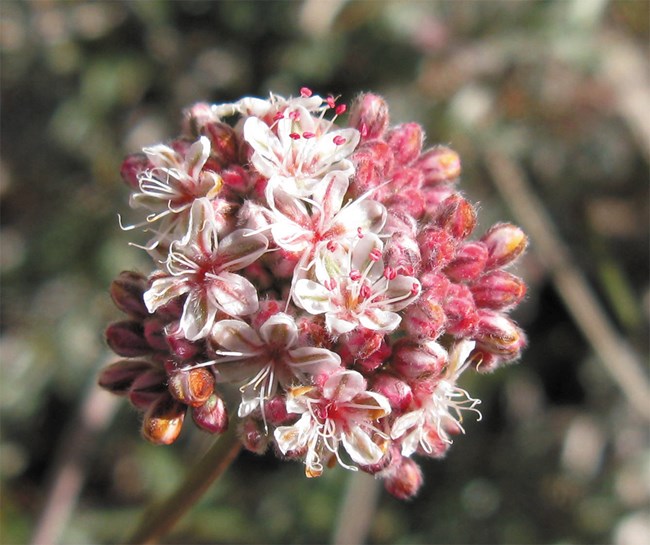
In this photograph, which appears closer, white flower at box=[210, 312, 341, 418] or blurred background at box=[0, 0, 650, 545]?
white flower at box=[210, 312, 341, 418]

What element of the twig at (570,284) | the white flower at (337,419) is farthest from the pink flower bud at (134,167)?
the twig at (570,284)

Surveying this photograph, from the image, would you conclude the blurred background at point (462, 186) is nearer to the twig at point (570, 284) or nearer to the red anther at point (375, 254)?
the twig at point (570, 284)

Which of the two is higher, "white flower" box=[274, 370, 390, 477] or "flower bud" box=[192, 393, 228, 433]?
"white flower" box=[274, 370, 390, 477]

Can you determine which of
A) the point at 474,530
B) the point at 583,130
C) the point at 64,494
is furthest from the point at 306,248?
the point at 583,130

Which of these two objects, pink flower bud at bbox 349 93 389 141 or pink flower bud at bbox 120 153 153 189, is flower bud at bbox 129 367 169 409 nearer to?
pink flower bud at bbox 120 153 153 189

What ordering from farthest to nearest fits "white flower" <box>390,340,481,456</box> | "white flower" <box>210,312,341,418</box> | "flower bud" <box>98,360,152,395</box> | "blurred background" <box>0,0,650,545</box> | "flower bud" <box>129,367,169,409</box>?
"blurred background" <box>0,0,650,545</box> → "flower bud" <box>98,360,152,395</box> → "flower bud" <box>129,367,169,409</box> → "white flower" <box>390,340,481,456</box> → "white flower" <box>210,312,341,418</box>

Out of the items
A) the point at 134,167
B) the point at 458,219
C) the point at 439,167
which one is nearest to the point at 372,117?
the point at 439,167

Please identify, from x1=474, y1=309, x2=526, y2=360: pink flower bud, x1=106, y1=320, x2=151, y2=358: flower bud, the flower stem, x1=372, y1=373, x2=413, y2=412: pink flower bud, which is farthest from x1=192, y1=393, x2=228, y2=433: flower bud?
x1=474, y1=309, x2=526, y2=360: pink flower bud

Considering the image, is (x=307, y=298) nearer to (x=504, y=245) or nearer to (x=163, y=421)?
(x=163, y=421)
